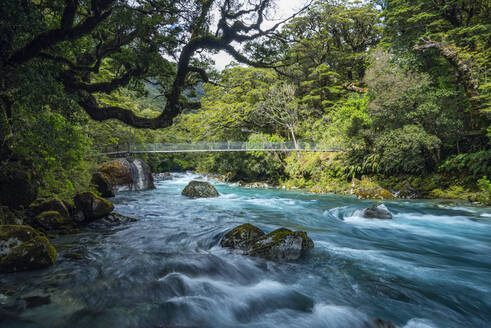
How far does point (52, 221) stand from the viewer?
199 inches

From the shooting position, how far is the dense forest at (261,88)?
13.8ft

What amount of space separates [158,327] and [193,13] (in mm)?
5330

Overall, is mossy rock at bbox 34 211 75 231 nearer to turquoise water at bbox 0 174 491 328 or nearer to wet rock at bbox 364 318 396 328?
turquoise water at bbox 0 174 491 328

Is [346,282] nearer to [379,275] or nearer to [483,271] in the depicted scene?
[379,275]

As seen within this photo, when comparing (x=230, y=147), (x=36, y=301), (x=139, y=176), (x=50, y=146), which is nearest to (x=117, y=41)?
(x=50, y=146)

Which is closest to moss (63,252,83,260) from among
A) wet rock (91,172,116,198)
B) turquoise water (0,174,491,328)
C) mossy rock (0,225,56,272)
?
turquoise water (0,174,491,328)

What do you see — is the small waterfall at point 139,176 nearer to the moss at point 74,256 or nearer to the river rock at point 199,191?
the river rock at point 199,191

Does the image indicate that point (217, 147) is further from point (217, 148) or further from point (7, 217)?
point (7, 217)

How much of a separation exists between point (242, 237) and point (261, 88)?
19221 millimetres

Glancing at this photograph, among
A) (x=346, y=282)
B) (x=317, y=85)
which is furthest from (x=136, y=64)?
(x=317, y=85)

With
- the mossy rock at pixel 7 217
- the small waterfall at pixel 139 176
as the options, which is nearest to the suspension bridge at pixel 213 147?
the small waterfall at pixel 139 176

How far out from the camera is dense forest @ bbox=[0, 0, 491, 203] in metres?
4.20

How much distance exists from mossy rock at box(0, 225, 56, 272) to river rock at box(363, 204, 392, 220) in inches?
298

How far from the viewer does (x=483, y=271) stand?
3648 mm
